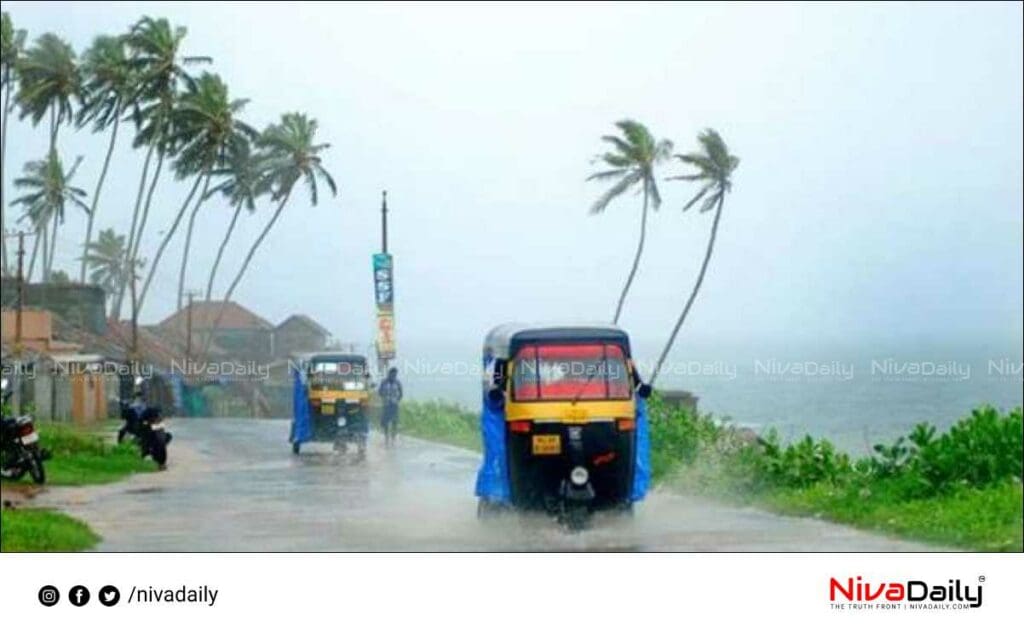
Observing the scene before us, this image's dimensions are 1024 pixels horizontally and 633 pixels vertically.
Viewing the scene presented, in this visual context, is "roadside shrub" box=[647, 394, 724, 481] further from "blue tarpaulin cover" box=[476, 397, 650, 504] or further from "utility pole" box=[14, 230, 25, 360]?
"utility pole" box=[14, 230, 25, 360]

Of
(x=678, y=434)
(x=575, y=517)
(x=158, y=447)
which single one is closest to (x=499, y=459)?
(x=575, y=517)

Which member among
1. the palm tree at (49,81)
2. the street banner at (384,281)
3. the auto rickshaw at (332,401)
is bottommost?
the auto rickshaw at (332,401)

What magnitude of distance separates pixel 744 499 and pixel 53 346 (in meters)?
4.85

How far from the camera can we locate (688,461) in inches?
396

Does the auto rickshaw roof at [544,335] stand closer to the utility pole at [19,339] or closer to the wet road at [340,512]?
the wet road at [340,512]

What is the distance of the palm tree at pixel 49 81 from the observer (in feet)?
29.1

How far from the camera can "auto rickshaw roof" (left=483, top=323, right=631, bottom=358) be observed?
8.43 meters

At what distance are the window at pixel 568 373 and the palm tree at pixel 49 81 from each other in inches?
119

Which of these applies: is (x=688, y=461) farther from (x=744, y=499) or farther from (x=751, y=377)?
(x=751, y=377)

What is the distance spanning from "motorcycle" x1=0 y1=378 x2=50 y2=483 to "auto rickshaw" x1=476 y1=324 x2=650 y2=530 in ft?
9.20
